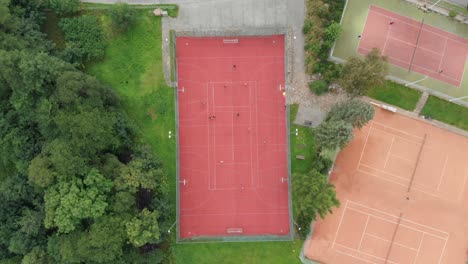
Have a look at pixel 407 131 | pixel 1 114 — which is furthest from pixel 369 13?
pixel 1 114

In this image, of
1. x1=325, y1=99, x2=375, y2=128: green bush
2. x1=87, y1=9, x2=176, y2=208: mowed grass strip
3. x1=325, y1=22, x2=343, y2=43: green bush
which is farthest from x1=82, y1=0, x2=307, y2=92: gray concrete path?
x1=325, y1=99, x2=375, y2=128: green bush

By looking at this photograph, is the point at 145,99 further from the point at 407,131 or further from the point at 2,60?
the point at 407,131

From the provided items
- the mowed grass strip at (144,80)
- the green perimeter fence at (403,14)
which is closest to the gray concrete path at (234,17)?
the mowed grass strip at (144,80)

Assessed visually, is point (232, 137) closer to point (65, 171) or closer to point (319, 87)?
point (319, 87)

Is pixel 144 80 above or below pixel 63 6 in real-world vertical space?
below

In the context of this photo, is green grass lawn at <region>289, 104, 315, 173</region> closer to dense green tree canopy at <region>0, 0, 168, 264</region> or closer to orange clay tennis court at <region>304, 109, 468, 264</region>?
orange clay tennis court at <region>304, 109, 468, 264</region>

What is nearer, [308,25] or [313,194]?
[313,194]

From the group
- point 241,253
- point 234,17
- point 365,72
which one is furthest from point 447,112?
point 241,253
